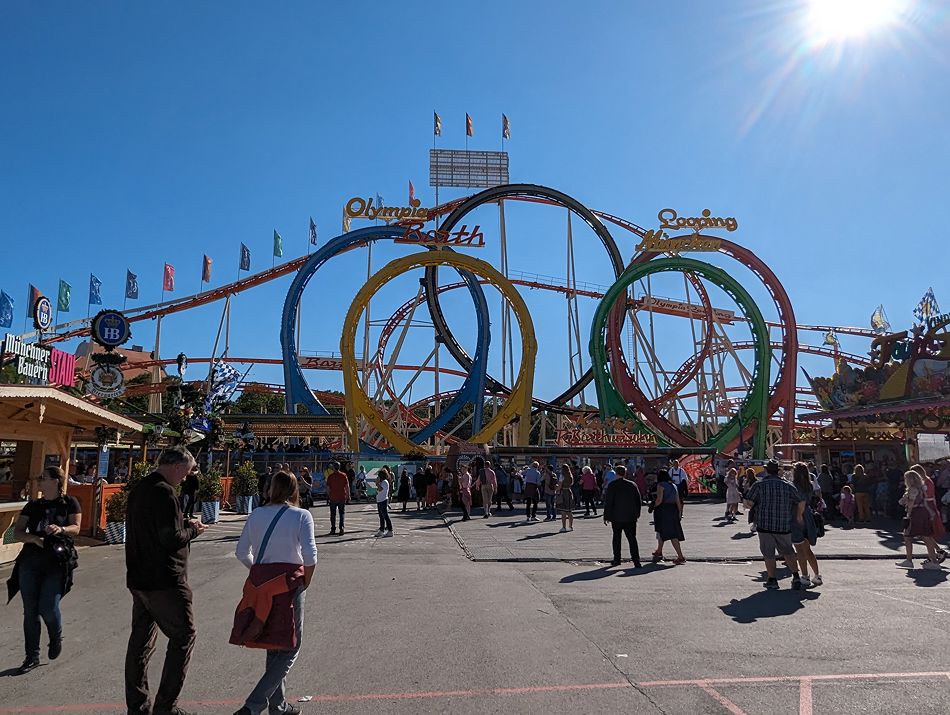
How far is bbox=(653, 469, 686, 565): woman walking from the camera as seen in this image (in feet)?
27.8

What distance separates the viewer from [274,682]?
317 centimetres

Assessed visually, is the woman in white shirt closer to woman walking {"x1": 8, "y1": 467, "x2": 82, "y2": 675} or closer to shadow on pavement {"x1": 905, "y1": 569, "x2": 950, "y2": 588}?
woman walking {"x1": 8, "y1": 467, "x2": 82, "y2": 675}

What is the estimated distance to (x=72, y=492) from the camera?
417 inches

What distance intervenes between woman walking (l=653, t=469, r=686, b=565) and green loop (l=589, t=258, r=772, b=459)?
1884 centimetres

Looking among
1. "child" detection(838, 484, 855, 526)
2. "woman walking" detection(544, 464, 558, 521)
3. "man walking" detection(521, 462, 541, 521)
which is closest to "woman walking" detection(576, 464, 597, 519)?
"woman walking" detection(544, 464, 558, 521)

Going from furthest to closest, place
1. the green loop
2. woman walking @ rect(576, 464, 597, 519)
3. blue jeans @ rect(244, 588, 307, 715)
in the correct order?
1. the green loop
2. woman walking @ rect(576, 464, 597, 519)
3. blue jeans @ rect(244, 588, 307, 715)

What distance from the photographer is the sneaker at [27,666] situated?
406 centimetres

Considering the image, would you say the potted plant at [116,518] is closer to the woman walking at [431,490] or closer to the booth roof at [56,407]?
the booth roof at [56,407]

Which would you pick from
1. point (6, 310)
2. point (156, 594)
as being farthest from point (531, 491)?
point (6, 310)

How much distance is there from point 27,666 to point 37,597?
15.3 inches

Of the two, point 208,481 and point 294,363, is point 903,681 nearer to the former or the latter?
point 208,481

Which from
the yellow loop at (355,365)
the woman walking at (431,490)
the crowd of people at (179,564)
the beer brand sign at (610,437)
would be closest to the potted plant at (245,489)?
the woman walking at (431,490)

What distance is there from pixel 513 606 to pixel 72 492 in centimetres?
809

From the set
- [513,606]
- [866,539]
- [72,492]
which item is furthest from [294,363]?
[513,606]
